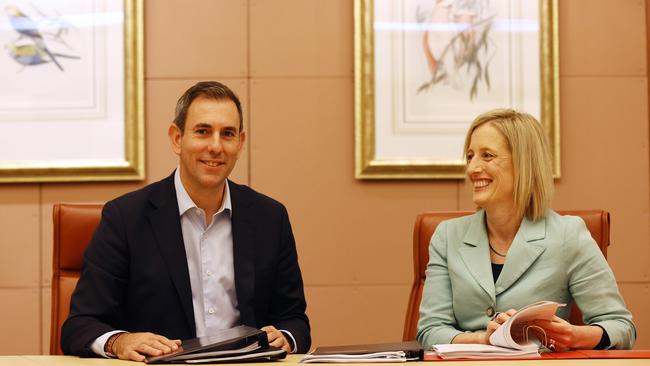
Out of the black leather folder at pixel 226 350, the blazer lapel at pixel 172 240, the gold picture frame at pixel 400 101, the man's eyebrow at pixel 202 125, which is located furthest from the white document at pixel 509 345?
the gold picture frame at pixel 400 101

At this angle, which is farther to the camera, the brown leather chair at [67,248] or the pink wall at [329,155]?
the pink wall at [329,155]

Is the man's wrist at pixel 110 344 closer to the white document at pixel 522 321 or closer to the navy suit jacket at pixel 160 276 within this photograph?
the navy suit jacket at pixel 160 276

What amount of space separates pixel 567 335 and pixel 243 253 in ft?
3.37

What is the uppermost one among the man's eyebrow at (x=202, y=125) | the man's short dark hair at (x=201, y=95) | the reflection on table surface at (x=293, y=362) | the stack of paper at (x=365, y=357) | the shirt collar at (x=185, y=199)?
the man's short dark hair at (x=201, y=95)

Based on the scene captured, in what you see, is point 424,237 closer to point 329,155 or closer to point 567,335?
point 567,335

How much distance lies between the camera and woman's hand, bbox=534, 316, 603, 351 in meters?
2.30

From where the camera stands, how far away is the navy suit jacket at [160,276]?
2598mm

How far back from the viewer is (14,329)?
3764 mm

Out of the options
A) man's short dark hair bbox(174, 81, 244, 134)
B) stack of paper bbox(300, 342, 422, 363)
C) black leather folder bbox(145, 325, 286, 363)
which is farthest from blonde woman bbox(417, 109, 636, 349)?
man's short dark hair bbox(174, 81, 244, 134)

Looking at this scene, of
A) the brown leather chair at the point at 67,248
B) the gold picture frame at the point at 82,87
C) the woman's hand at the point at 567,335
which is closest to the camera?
the woman's hand at the point at 567,335

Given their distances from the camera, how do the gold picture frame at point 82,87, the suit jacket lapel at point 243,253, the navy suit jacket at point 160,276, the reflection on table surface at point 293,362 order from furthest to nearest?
the gold picture frame at point 82,87
the suit jacket lapel at point 243,253
the navy suit jacket at point 160,276
the reflection on table surface at point 293,362

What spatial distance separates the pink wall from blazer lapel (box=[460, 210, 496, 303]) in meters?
0.95

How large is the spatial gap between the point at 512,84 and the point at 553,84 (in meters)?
0.18

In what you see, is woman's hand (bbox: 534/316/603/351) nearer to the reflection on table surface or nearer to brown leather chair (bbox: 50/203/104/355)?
the reflection on table surface
